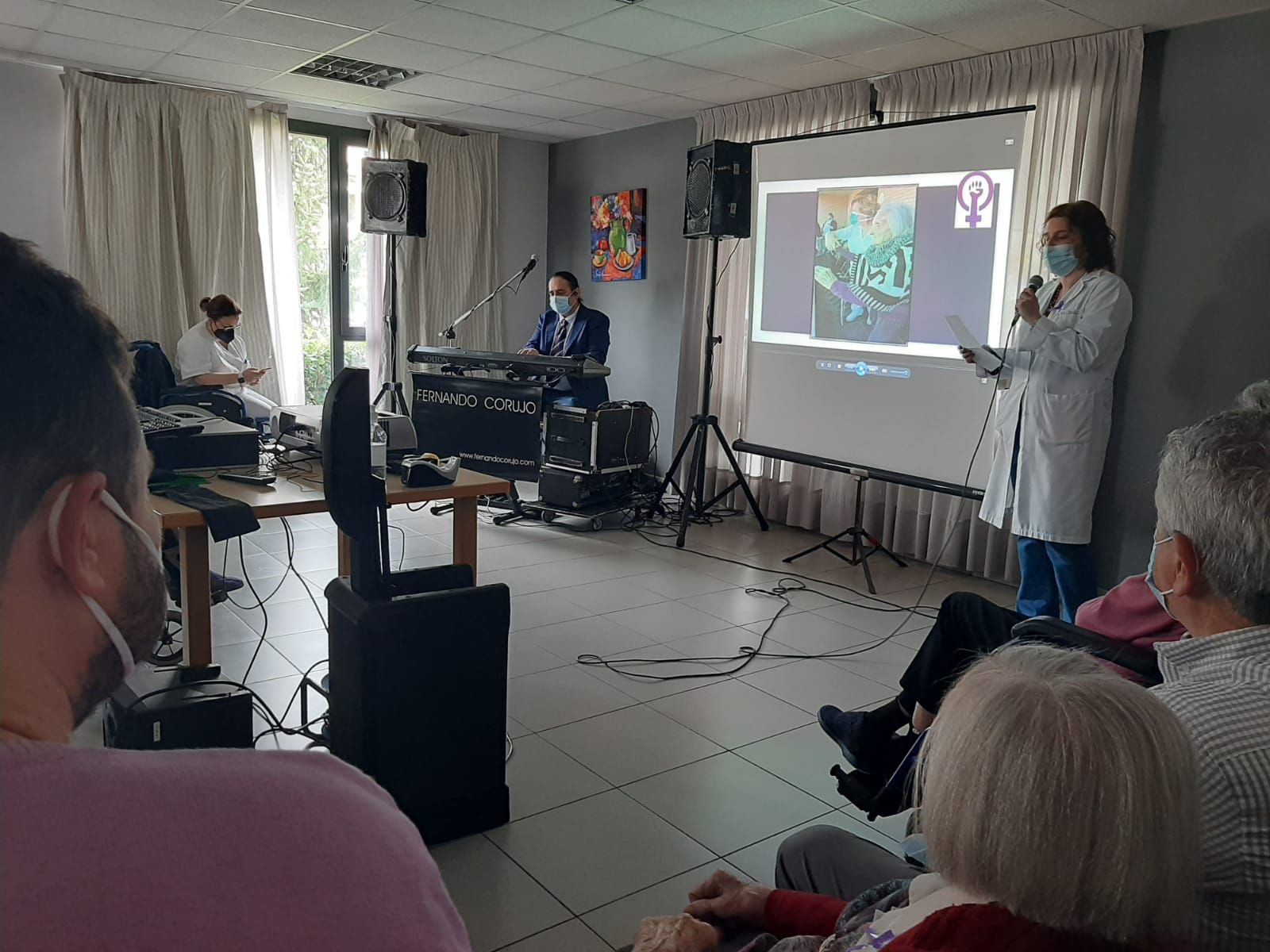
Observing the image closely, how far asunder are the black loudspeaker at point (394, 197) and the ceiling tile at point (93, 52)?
129 centimetres

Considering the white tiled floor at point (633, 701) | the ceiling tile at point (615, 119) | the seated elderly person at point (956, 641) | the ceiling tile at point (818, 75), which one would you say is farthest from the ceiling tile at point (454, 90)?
the seated elderly person at point (956, 641)

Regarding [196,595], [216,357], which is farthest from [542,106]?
[196,595]

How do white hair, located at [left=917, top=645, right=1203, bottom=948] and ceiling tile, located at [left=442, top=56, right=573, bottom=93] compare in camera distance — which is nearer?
white hair, located at [left=917, top=645, right=1203, bottom=948]

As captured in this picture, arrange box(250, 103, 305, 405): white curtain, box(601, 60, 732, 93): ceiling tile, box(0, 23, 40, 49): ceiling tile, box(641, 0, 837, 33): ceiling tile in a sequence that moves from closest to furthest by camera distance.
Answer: box(641, 0, 837, 33): ceiling tile, box(0, 23, 40, 49): ceiling tile, box(601, 60, 732, 93): ceiling tile, box(250, 103, 305, 405): white curtain

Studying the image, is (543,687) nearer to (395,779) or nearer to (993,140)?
(395,779)

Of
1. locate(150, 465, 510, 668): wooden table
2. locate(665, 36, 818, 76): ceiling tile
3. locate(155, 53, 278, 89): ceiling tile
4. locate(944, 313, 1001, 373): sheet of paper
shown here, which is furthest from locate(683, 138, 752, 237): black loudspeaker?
locate(150, 465, 510, 668): wooden table

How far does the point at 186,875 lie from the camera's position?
A: 45cm

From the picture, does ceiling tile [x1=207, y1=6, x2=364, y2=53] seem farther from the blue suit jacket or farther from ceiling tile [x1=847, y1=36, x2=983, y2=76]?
ceiling tile [x1=847, y1=36, x2=983, y2=76]

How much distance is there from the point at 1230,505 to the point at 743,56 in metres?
3.92

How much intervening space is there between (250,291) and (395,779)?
15.3 feet

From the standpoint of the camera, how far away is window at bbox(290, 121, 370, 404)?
632 cm

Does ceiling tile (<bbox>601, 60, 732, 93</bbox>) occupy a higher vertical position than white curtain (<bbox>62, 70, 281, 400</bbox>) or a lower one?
higher

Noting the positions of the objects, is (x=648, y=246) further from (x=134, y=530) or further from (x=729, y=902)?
(x=134, y=530)

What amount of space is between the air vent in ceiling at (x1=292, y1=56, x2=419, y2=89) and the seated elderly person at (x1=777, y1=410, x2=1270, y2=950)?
4745mm
